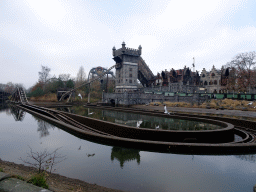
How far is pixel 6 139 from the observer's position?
1291 centimetres

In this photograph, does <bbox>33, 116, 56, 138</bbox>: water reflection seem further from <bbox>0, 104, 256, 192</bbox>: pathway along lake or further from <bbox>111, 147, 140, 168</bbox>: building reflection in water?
<bbox>111, 147, 140, 168</bbox>: building reflection in water

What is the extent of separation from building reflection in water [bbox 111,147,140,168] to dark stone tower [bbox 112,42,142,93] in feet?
154

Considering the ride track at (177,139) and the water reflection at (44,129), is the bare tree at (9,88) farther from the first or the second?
the ride track at (177,139)

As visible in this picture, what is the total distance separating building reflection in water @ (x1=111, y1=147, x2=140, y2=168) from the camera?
341 inches

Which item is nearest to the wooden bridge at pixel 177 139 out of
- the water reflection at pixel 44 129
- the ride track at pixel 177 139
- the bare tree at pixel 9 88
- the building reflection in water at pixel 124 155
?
the ride track at pixel 177 139

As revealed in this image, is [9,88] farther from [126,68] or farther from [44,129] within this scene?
[44,129]

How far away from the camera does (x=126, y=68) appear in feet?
188

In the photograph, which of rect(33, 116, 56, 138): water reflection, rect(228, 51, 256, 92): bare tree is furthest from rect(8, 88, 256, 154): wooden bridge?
rect(228, 51, 256, 92): bare tree

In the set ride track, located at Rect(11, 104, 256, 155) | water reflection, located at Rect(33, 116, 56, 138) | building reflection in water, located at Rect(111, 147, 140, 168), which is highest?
ride track, located at Rect(11, 104, 256, 155)

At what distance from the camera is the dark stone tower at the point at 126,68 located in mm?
57206

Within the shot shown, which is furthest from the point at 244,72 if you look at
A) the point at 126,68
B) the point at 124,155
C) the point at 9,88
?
the point at 9,88

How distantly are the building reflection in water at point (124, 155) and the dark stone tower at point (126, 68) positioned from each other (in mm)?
A: 46819

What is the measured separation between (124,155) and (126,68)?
49.9 m

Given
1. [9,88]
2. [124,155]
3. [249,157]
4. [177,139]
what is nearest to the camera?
[249,157]
